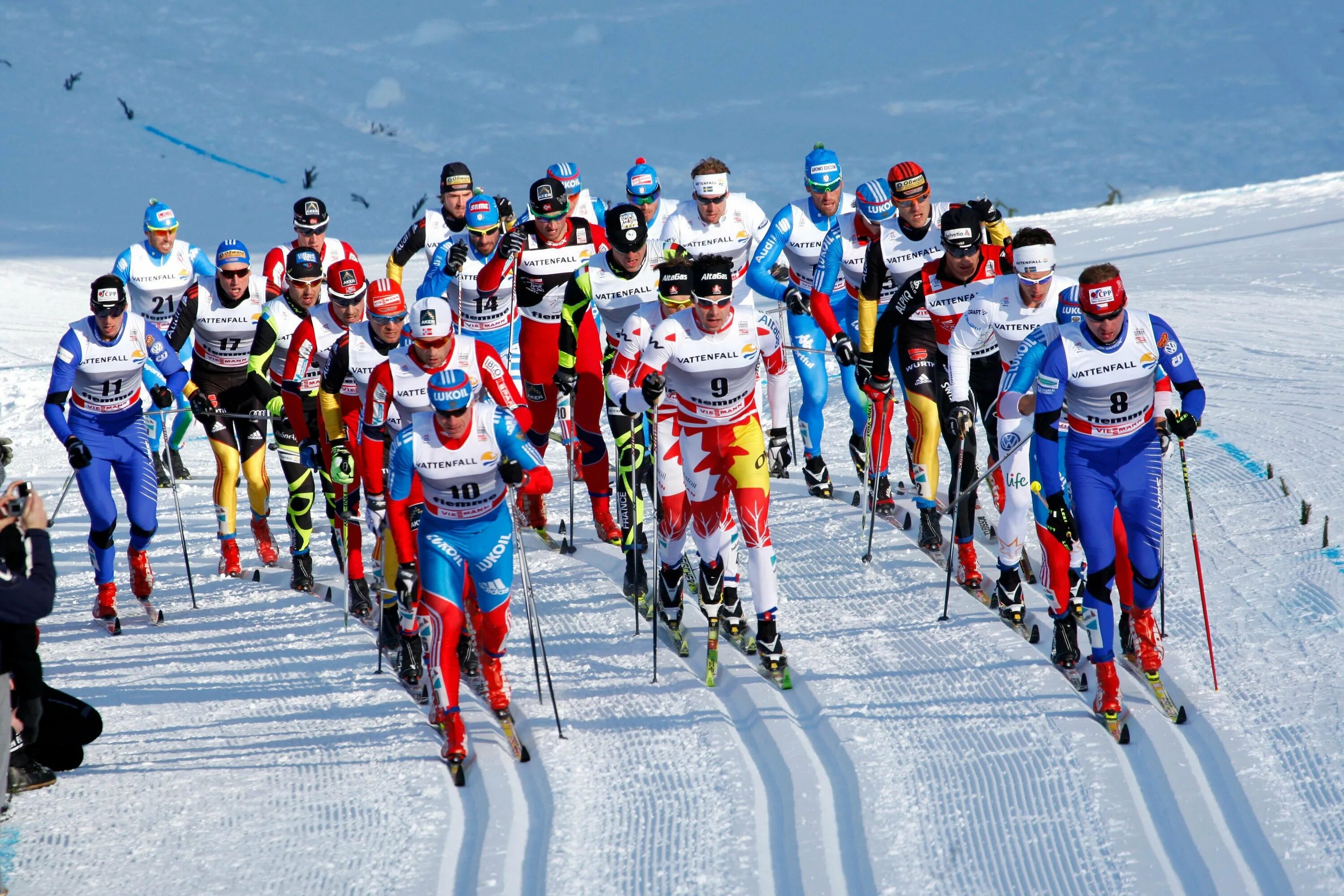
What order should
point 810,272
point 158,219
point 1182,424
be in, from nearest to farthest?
point 1182,424, point 810,272, point 158,219

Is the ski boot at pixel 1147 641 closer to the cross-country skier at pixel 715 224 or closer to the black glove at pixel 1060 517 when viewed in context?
the black glove at pixel 1060 517

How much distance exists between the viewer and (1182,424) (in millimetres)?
6531

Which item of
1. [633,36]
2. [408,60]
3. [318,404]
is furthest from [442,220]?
[633,36]

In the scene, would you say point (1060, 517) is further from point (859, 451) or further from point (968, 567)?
point (859, 451)

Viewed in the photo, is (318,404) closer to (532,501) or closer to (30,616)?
(532,501)

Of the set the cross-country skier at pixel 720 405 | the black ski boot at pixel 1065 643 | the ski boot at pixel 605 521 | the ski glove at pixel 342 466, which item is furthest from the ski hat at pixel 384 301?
the black ski boot at pixel 1065 643

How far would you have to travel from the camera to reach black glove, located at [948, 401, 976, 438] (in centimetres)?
803

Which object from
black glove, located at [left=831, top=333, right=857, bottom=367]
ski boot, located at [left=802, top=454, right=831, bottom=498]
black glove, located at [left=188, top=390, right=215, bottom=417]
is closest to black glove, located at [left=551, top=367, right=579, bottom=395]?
black glove, located at [left=831, top=333, right=857, bottom=367]

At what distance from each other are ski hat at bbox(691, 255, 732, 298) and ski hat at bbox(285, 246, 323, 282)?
3.14 m

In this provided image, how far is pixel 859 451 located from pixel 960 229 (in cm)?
220

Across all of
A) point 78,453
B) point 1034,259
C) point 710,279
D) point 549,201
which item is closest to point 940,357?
point 1034,259

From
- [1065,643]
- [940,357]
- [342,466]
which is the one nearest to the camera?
[1065,643]

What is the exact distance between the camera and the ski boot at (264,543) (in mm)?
10055

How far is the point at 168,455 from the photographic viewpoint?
10.2m
